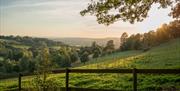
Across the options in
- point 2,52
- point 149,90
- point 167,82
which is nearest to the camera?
point 149,90

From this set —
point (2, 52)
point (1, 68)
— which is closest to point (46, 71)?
point (1, 68)

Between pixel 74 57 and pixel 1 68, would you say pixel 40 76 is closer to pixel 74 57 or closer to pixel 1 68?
pixel 1 68

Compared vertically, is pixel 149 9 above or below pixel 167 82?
above

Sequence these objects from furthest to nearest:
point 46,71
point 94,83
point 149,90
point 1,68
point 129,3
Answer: point 1,68 → point 94,83 → point 149,90 → point 129,3 → point 46,71

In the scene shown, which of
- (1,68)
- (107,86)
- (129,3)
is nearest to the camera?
(129,3)

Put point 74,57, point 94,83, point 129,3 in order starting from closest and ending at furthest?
point 129,3 < point 94,83 < point 74,57

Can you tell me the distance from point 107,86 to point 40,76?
1809 cm

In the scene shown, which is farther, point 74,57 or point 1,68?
point 74,57

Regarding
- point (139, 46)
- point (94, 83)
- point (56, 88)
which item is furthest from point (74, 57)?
point (56, 88)

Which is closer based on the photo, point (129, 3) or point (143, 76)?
point (129, 3)

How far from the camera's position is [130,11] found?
26.6 metres

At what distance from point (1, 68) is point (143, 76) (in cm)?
8090

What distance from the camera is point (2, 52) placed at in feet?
508

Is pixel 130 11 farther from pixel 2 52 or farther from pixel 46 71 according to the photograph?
pixel 2 52
